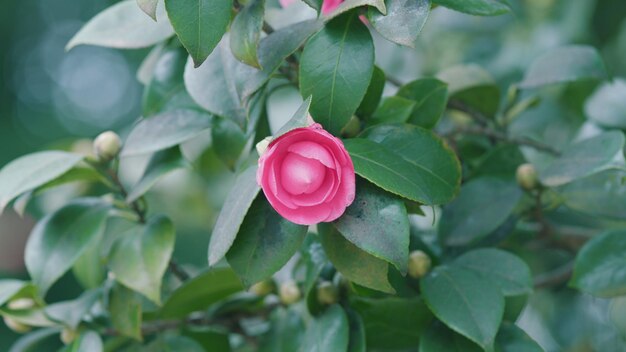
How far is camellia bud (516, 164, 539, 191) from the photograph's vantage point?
855 millimetres

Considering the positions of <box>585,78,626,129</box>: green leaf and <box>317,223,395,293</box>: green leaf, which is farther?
<box>585,78,626,129</box>: green leaf

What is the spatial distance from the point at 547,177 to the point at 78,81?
285 cm

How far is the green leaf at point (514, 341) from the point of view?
72 cm

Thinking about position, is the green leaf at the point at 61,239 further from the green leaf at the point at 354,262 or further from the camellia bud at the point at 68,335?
the green leaf at the point at 354,262

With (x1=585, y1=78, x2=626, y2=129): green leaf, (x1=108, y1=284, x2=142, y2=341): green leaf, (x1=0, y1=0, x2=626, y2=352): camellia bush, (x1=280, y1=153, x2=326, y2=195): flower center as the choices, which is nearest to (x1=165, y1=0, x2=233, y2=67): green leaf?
(x1=0, y1=0, x2=626, y2=352): camellia bush

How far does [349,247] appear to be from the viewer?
2.15 feet

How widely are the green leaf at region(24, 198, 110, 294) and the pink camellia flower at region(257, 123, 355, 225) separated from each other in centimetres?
31

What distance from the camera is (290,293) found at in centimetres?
87

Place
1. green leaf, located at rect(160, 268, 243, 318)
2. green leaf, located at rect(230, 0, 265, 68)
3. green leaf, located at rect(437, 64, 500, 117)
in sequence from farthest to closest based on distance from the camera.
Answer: green leaf, located at rect(437, 64, 500, 117), green leaf, located at rect(160, 268, 243, 318), green leaf, located at rect(230, 0, 265, 68)

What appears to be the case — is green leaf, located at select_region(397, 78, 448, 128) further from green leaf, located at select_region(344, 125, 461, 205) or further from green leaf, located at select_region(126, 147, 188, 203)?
green leaf, located at select_region(126, 147, 188, 203)

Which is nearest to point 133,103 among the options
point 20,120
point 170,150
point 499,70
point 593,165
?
point 20,120

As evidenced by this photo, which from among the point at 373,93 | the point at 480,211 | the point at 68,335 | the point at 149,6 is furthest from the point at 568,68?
the point at 68,335

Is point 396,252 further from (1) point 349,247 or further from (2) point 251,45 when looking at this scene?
(2) point 251,45

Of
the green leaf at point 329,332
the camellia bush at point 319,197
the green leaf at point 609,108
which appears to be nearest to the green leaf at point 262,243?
the camellia bush at point 319,197
